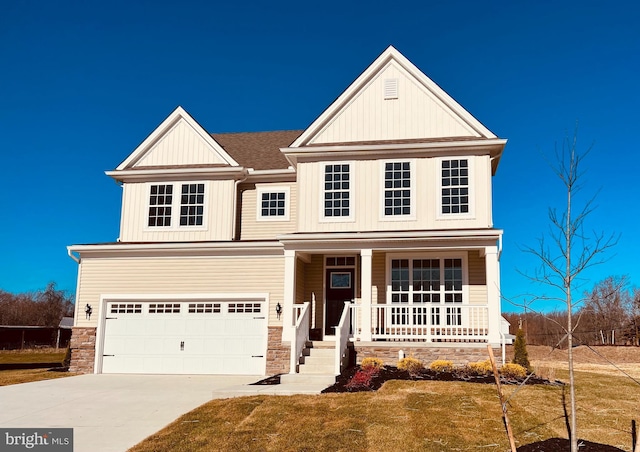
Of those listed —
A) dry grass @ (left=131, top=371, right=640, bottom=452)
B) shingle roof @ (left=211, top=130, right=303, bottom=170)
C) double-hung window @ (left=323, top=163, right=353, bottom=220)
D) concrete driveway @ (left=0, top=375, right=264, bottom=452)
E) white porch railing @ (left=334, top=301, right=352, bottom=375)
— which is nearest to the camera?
dry grass @ (left=131, top=371, right=640, bottom=452)

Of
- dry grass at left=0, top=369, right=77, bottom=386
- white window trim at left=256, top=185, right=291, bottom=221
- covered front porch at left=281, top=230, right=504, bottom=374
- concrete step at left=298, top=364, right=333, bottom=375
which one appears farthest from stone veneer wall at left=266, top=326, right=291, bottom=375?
dry grass at left=0, top=369, right=77, bottom=386

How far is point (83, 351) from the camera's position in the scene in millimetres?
17781

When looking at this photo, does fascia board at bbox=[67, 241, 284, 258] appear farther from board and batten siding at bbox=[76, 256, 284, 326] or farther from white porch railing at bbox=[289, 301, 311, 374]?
white porch railing at bbox=[289, 301, 311, 374]

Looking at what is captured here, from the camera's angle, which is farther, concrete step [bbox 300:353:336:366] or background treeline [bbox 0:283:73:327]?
background treeline [bbox 0:283:73:327]

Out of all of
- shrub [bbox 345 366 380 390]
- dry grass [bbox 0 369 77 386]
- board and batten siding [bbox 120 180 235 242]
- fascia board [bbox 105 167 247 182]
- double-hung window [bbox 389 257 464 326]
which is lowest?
dry grass [bbox 0 369 77 386]

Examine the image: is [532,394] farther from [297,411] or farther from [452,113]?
[452,113]

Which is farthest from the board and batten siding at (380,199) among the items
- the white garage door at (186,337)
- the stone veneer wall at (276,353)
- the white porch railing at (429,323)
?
the white garage door at (186,337)

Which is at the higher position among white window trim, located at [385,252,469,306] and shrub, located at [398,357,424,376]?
white window trim, located at [385,252,469,306]

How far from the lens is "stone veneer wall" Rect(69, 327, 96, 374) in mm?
Result: 17719

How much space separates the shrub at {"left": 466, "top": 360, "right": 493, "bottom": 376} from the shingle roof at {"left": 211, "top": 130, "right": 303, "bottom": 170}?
9.59m

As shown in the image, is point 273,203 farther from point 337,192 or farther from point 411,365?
point 411,365

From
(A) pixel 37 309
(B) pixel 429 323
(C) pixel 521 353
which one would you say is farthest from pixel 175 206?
(A) pixel 37 309

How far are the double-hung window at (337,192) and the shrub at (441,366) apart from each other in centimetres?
532

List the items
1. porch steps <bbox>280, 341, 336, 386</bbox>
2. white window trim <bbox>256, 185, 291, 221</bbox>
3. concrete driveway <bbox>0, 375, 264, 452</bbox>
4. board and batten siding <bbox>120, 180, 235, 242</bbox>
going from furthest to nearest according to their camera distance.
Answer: white window trim <bbox>256, 185, 291, 221</bbox>
board and batten siding <bbox>120, 180, 235, 242</bbox>
porch steps <bbox>280, 341, 336, 386</bbox>
concrete driveway <bbox>0, 375, 264, 452</bbox>
